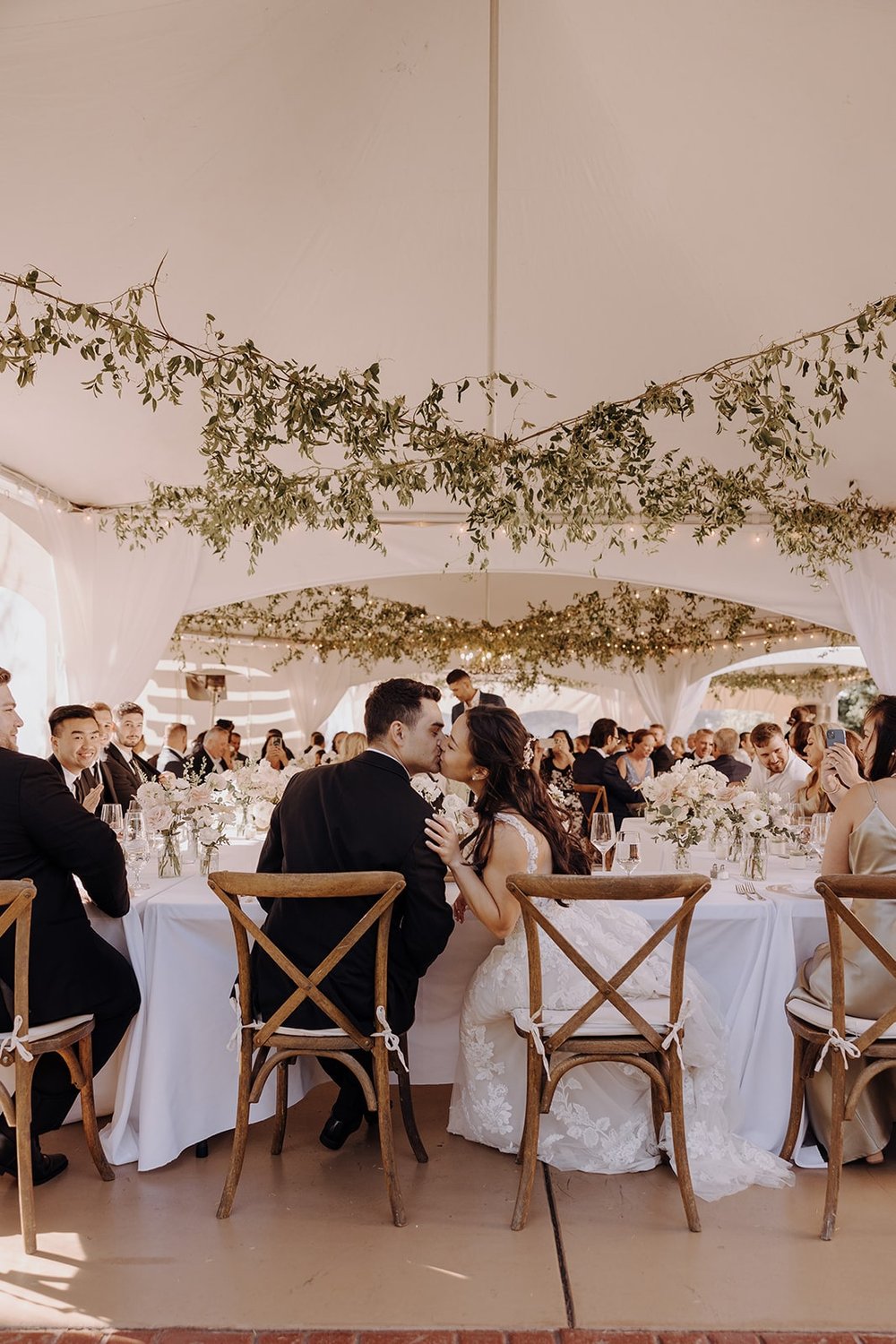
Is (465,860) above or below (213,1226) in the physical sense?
above

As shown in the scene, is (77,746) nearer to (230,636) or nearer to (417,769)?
(417,769)

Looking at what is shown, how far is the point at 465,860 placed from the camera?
10.5 ft

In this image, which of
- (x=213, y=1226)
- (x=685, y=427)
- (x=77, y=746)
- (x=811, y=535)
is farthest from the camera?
(x=811, y=535)

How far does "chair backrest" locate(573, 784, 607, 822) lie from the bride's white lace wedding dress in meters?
3.82

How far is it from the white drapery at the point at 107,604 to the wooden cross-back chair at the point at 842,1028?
6230mm

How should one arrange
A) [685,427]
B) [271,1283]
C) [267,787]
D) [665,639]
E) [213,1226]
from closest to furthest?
1. [271,1283]
2. [213,1226]
3. [267,787]
4. [685,427]
5. [665,639]

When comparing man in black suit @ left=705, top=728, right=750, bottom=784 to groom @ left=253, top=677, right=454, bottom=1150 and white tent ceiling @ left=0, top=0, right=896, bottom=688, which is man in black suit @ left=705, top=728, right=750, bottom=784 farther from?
groom @ left=253, top=677, right=454, bottom=1150

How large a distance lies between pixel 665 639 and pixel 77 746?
11408 millimetres

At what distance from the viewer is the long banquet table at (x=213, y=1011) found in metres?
3.25

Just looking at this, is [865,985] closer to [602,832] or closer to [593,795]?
[602,832]

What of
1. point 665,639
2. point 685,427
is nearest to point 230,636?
point 665,639

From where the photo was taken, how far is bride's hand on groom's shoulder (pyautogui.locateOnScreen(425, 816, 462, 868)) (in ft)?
9.89

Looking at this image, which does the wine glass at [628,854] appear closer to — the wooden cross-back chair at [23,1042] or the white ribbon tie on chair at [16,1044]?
the wooden cross-back chair at [23,1042]

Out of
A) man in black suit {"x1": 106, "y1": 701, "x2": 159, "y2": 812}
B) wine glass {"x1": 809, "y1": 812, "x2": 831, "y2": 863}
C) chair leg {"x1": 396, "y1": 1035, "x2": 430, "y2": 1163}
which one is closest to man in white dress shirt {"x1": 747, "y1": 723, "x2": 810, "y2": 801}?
wine glass {"x1": 809, "y1": 812, "x2": 831, "y2": 863}
